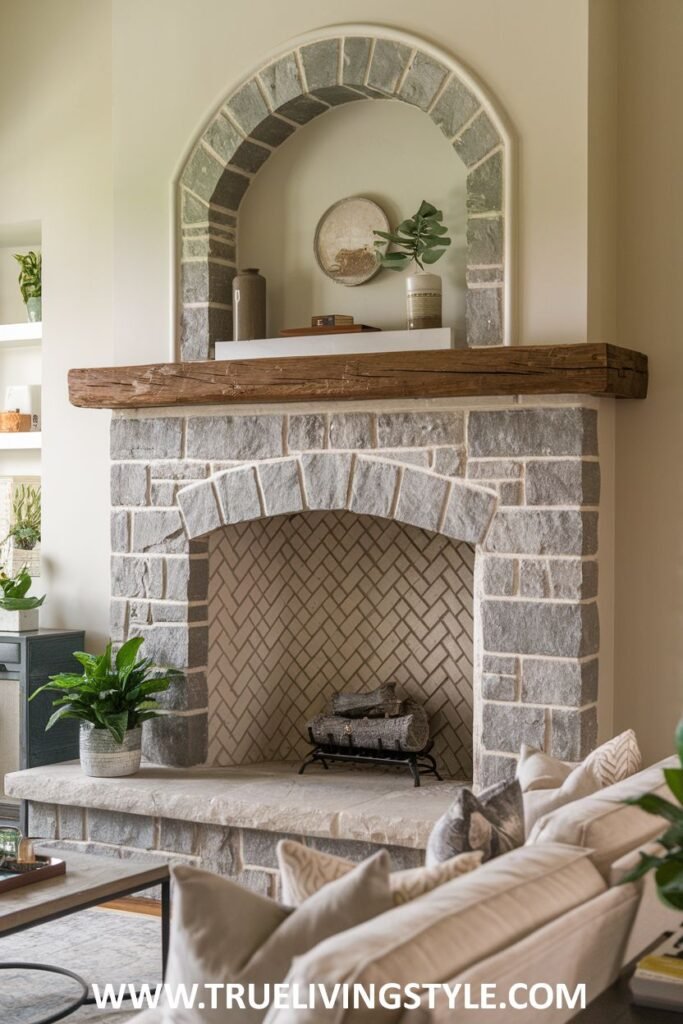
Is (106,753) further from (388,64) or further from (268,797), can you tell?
(388,64)

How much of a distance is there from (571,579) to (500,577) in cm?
25

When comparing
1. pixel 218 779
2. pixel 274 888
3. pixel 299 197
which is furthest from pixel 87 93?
pixel 274 888

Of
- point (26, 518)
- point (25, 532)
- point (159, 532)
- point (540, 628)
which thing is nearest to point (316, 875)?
point (540, 628)

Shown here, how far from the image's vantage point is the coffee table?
329 centimetres

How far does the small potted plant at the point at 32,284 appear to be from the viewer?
20.0 feet

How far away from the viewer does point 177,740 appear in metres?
5.12

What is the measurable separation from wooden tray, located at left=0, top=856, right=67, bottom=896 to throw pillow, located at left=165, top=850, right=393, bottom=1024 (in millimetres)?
1560

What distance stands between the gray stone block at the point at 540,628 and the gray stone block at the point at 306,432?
86cm

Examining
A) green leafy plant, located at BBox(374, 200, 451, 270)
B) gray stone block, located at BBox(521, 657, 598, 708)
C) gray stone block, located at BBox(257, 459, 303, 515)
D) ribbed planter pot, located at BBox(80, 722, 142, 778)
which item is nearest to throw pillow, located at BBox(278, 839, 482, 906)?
gray stone block, located at BBox(521, 657, 598, 708)

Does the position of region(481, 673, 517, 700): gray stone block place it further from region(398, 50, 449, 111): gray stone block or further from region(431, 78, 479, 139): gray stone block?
region(398, 50, 449, 111): gray stone block

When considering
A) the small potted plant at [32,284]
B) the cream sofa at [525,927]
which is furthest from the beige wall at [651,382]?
the small potted plant at [32,284]

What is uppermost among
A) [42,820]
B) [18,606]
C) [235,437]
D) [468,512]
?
[235,437]

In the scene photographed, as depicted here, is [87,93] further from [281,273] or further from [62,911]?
[62,911]

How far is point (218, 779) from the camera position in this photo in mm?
4973
